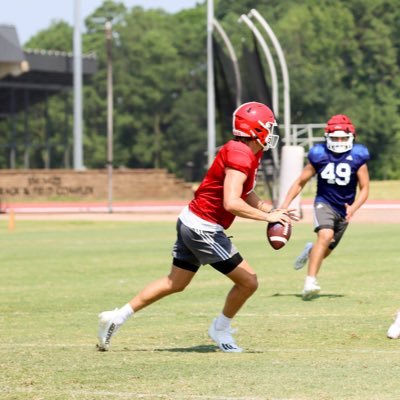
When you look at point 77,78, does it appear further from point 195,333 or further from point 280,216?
point 280,216

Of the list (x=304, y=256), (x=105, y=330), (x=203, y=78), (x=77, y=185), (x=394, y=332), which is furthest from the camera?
(x=203, y=78)

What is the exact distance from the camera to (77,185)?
176 ft

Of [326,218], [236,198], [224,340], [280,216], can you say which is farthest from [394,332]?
[326,218]

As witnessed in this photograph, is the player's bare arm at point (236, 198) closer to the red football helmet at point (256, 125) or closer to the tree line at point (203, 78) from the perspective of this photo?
the red football helmet at point (256, 125)

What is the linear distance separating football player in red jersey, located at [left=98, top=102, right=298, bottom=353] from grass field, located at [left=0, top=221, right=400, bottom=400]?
Result: 0.39 m

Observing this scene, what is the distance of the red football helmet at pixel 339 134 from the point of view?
13445 millimetres

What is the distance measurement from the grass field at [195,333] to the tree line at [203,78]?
73.3 metres

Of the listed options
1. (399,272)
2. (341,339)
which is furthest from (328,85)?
(341,339)

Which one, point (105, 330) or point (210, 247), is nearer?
point (210, 247)

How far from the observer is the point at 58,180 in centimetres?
5366

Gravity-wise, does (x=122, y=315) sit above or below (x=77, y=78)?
above

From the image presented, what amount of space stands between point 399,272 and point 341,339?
6.98 m

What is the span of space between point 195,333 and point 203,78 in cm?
9973

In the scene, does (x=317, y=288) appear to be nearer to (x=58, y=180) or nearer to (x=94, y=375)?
(x=94, y=375)
